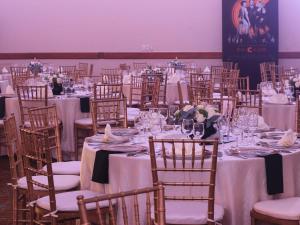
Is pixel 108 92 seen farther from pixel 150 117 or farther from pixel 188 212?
pixel 188 212

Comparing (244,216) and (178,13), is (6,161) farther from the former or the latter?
(178,13)

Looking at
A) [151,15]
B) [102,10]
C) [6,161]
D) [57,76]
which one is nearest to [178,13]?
[151,15]

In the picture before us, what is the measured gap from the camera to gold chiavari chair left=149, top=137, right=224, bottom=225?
355cm

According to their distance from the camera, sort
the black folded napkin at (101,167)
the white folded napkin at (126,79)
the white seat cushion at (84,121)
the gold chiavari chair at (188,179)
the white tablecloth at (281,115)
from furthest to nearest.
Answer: the white folded napkin at (126,79), the white seat cushion at (84,121), the white tablecloth at (281,115), the black folded napkin at (101,167), the gold chiavari chair at (188,179)

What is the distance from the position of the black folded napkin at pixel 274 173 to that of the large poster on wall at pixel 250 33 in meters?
8.76

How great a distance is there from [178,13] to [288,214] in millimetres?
10274

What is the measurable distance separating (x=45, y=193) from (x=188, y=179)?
109 cm

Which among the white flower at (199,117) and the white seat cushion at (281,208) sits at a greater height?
the white flower at (199,117)

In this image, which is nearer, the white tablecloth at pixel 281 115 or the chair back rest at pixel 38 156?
the chair back rest at pixel 38 156

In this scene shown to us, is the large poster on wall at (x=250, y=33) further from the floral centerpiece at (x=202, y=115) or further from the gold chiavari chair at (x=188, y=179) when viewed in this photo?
the gold chiavari chair at (x=188, y=179)

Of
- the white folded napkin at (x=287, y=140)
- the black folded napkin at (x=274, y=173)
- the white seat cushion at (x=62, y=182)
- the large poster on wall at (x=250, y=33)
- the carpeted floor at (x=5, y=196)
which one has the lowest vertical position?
the carpeted floor at (x=5, y=196)

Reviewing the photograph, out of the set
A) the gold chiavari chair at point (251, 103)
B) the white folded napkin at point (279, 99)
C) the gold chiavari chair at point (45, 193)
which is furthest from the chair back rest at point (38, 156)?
the white folded napkin at point (279, 99)

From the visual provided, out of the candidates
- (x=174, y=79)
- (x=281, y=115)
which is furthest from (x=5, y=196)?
(x=174, y=79)

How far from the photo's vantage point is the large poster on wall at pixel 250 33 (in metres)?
12.3
